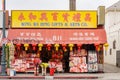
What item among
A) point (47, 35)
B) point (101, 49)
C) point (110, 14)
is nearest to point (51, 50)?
point (47, 35)

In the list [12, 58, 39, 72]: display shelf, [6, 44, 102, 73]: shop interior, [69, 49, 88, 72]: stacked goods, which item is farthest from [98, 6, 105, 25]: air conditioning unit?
[12, 58, 39, 72]: display shelf

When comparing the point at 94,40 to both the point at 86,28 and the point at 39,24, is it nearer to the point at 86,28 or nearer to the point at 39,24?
the point at 86,28

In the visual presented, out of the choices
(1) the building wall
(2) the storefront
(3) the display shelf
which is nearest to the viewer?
(2) the storefront

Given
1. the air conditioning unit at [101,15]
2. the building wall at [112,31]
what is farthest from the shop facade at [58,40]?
the building wall at [112,31]

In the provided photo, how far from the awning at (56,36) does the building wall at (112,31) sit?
1248 centimetres

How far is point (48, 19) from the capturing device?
1403 inches

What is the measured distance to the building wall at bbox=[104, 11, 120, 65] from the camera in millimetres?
48188

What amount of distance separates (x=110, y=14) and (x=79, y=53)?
2128 cm

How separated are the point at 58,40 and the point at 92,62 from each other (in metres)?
3.69

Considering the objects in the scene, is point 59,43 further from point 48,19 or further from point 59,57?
point 48,19

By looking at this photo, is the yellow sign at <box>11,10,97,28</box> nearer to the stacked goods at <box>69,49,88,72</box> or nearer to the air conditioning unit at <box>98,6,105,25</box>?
the air conditioning unit at <box>98,6,105,25</box>

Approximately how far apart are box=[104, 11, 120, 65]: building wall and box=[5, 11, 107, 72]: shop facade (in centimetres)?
1195

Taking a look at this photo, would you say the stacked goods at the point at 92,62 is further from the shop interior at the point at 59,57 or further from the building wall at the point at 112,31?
the building wall at the point at 112,31

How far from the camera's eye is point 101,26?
36.1 metres
